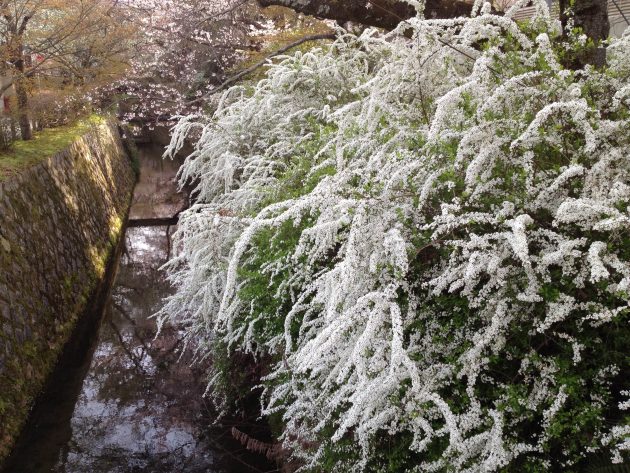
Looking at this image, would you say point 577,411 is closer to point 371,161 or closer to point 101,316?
point 371,161

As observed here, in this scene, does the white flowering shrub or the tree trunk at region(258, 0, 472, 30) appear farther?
the tree trunk at region(258, 0, 472, 30)

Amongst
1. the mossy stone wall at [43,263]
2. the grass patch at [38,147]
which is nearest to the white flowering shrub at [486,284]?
the mossy stone wall at [43,263]

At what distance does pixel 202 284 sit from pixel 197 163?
2.75 meters

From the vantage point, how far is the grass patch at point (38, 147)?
6.48m

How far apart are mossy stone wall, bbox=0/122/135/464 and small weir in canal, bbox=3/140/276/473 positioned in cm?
25

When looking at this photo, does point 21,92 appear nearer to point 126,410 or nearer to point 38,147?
point 38,147

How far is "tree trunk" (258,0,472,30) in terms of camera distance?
4.99 m

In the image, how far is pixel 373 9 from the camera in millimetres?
5094

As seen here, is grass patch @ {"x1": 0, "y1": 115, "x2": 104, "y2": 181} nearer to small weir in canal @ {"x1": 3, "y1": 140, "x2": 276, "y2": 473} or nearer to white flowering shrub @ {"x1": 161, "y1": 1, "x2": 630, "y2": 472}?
small weir in canal @ {"x1": 3, "y1": 140, "x2": 276, "y2": 473}

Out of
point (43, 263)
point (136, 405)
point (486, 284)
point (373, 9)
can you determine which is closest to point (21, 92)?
point (43, 263)

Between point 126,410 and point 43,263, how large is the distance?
2213 millimetres

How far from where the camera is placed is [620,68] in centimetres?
272

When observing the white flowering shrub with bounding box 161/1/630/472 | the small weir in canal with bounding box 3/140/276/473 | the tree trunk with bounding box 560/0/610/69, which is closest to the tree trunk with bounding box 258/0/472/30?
the tree trunk with bounding box 560/0/610/69

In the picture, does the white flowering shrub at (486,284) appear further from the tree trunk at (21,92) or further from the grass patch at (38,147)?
the tree trunk at (21,92)
